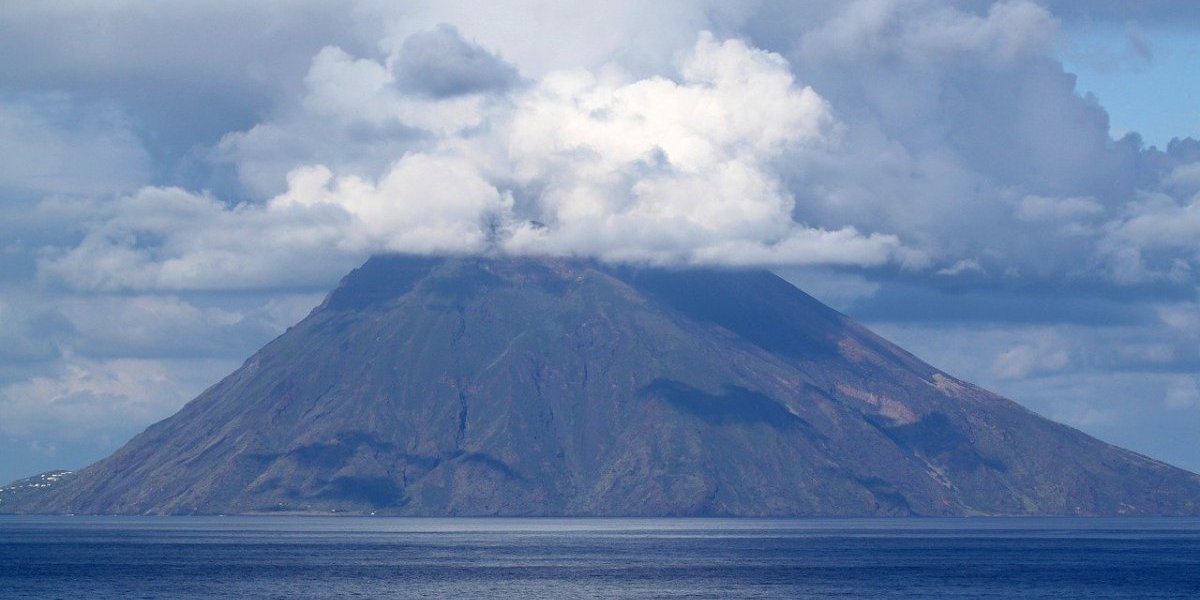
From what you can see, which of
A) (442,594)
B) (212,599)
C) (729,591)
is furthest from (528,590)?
(212,599)

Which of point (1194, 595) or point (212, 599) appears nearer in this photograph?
point (212, 599)

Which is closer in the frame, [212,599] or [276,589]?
[212,599]

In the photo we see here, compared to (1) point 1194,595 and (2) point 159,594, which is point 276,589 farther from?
(1) point 1194,595

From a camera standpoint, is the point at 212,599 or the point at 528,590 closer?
the point at 212,599

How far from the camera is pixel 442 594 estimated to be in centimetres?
19025

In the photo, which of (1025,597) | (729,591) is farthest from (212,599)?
(1025,597)

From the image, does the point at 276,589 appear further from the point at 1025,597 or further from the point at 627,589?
the point at 1025,597

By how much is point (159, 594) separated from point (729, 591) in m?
69.5

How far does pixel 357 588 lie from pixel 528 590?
22223 millimetres

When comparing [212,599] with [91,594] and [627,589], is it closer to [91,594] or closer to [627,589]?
[91,594]

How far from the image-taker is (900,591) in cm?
19862

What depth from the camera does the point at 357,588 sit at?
200m

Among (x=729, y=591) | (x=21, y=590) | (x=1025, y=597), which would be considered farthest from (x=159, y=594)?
(x=1025, y=597)

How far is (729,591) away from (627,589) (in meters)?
12.7
